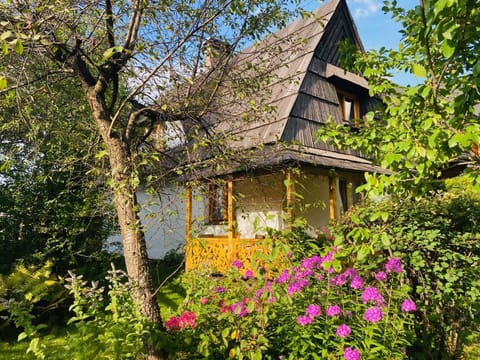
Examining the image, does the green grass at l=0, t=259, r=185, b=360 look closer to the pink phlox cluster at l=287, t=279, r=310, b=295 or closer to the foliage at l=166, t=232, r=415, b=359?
the foliage at l=166, t=232, r=415, b=359

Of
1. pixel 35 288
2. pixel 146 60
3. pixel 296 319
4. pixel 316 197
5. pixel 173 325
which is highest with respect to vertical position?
pixel 146 60

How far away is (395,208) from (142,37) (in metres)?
3.40

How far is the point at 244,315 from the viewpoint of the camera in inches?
97.7

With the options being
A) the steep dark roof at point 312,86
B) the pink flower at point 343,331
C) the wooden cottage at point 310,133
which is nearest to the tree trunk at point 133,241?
the pink flower at point 343,331

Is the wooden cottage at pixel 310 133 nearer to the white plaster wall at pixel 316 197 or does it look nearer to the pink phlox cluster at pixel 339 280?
the white plaster wall at pixel 316 197

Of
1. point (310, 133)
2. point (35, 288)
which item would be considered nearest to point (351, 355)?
point (35, 288)

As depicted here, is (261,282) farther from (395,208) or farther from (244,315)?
(395,208)

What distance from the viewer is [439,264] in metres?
3.35

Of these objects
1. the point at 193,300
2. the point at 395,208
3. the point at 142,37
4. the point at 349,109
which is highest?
the point at 349,109

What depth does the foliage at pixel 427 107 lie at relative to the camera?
1.50 m

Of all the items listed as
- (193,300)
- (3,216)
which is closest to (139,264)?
(193,300)

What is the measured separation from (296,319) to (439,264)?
1836 millimetres

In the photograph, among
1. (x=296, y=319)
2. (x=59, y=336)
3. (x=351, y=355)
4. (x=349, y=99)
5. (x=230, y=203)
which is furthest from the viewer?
(x=349, y=99)

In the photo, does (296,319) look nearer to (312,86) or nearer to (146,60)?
(146,60)
